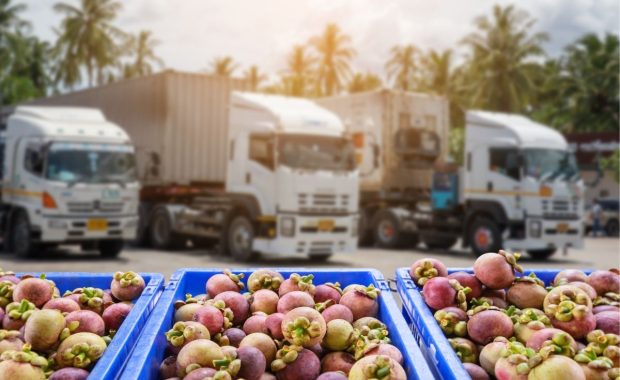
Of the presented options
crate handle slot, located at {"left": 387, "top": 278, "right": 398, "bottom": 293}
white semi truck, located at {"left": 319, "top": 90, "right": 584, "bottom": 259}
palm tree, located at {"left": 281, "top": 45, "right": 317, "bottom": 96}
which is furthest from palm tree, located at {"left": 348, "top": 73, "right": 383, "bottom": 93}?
crate handle slot, located at {"left": 387, "top": 278, "right": 398, "bottom": 293}

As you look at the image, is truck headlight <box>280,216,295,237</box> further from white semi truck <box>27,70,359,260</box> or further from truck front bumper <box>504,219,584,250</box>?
truck front bumper <box>504,219,584,250</box>

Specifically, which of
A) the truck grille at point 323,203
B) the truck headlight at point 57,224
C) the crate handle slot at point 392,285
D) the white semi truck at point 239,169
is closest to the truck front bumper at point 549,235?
the white semi truck at point 239,169

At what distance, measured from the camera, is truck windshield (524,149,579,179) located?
54.0 ft

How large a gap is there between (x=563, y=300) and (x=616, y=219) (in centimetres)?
2930

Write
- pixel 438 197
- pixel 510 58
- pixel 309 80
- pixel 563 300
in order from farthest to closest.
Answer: pixel 309 80 → pixel 510 58 → pixel 438 197 → pixel 563 300

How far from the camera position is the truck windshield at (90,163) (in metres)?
14.7

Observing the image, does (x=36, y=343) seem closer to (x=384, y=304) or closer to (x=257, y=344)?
(x=257, y=344)

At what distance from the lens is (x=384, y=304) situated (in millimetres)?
3441

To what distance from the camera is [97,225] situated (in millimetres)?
15102

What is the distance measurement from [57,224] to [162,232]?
13.1 feet

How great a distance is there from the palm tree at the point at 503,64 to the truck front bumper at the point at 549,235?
28911 millimetres

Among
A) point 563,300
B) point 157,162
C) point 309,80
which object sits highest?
point 309,80

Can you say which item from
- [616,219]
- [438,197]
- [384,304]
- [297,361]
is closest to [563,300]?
[384,304]

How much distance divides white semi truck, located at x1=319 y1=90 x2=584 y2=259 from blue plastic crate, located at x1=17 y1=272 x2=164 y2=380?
12846 mm
